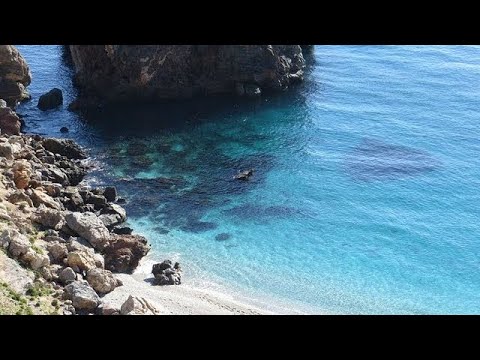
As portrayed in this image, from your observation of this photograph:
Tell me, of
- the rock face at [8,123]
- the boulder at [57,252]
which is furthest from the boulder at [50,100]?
the boulder at [57,252]

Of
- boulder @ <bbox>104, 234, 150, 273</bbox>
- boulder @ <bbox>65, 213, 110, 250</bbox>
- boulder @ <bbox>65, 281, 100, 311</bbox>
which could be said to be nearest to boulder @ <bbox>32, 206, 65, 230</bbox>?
boulder @ <bbox>65, 213, 110, 250</bbox>

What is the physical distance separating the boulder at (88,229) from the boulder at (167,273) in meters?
4.61

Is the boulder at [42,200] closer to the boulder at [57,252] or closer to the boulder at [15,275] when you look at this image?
the boulder at [57,252]

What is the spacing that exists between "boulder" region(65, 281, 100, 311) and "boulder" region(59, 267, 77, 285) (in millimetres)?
766

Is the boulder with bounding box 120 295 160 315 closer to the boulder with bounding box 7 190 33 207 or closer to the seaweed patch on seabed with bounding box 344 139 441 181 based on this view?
the boulder with bounding box 7 190 33 207

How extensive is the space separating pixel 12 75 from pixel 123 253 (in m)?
35.9

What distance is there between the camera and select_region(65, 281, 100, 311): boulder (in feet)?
120

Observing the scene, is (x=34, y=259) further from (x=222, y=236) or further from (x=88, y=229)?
(x=222, y=236)

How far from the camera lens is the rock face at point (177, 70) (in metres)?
74.1

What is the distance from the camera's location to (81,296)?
3678 centimetres

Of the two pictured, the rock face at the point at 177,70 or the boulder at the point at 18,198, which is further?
the rock face at the point at 177,70
